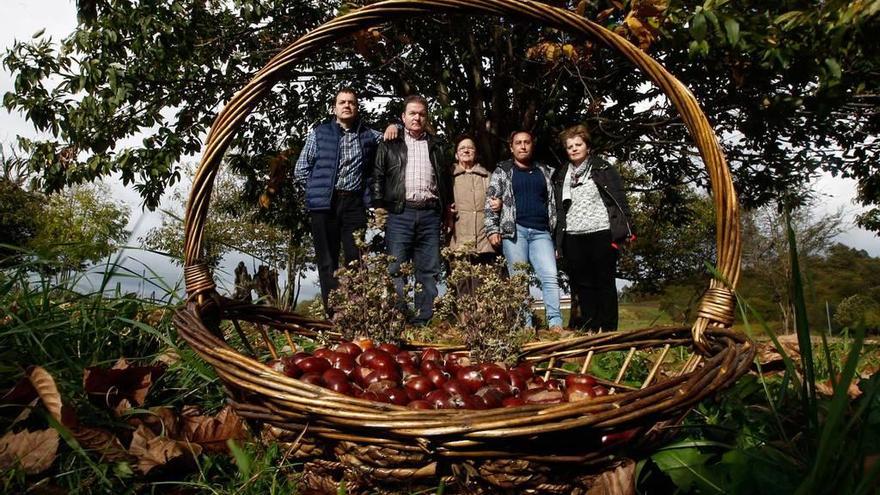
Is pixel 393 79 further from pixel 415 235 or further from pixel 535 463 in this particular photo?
pixel 535 463

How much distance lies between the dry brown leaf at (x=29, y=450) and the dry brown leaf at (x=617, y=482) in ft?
3.68

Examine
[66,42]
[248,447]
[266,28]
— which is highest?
[266,28]

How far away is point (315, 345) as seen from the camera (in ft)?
8.54

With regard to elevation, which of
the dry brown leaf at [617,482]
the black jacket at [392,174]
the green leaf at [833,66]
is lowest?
the dry brown leaf at [617,482]

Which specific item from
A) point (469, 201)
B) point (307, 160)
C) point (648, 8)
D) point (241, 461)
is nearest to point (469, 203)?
point (469, 201)

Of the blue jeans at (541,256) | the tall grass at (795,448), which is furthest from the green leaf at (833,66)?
the tall grass at (795,448)

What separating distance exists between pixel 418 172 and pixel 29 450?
385cm

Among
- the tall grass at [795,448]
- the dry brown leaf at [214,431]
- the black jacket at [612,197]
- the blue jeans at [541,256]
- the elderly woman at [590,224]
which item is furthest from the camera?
the blue jeans at [541,256]

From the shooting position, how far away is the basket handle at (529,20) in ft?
4.68

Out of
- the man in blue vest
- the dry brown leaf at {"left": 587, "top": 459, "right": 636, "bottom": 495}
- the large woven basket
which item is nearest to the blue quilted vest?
the man in blue vest

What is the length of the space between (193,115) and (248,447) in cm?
761

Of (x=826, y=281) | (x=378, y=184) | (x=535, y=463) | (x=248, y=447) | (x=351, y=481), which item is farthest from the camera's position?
(x=826, y=281)

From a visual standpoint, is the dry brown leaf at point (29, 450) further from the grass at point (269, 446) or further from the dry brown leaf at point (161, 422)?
the dry brown leaf at point (161, 422)

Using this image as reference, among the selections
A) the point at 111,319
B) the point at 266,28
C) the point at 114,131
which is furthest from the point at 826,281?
the point at 111,319
